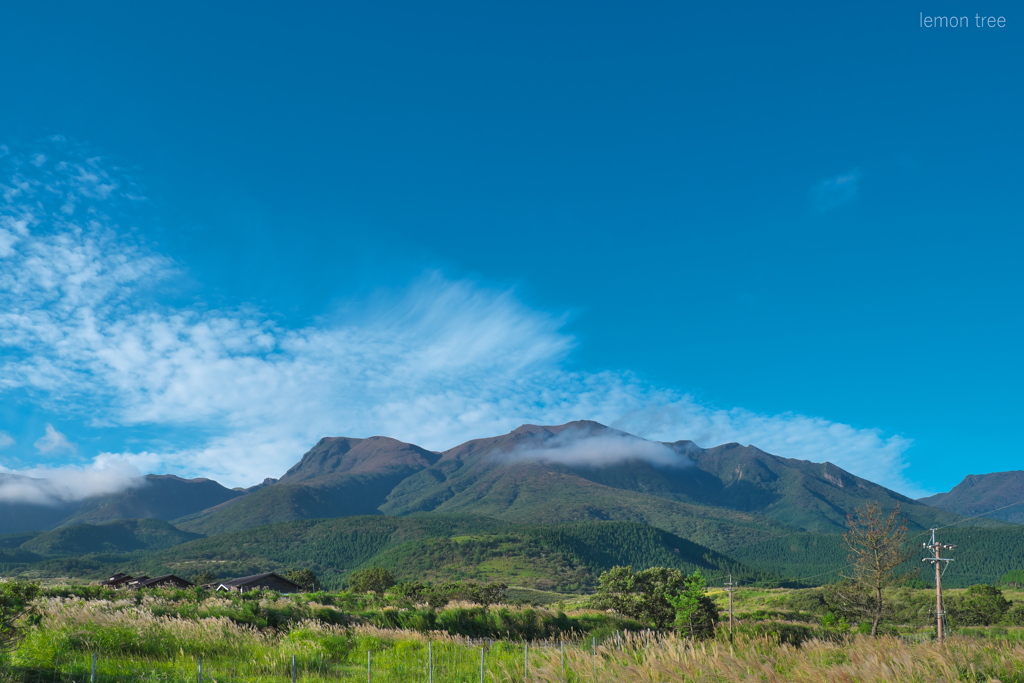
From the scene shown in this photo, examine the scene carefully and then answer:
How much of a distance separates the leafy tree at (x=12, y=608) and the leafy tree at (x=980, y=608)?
82.8m

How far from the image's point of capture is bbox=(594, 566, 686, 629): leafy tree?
49.5 m

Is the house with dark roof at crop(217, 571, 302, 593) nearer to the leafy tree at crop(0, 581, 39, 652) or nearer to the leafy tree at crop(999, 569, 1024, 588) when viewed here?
the leafy tree at crop(0, 581, 39, 652)

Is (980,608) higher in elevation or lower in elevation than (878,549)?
lower

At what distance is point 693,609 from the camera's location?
1832 inches

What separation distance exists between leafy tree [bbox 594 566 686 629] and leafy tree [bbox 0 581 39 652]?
140 ft

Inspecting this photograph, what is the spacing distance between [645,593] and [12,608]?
1818 inches

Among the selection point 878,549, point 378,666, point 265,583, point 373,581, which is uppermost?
point 878,549

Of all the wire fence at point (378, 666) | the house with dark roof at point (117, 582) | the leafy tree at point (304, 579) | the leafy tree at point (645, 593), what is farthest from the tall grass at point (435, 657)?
the leafy tree at point (304, 579)

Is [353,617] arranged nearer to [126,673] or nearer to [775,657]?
[126,673]

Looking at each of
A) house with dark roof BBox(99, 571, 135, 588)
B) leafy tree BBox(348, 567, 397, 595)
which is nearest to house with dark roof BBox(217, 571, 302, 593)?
house with dark roof BBox(99, 571, 135, 588)

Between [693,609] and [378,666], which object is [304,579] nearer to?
[693,609]

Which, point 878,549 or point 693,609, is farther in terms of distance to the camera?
point 693,609

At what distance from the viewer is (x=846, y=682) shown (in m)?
7.51

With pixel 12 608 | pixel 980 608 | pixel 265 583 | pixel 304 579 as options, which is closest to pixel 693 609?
pixel 12 608
